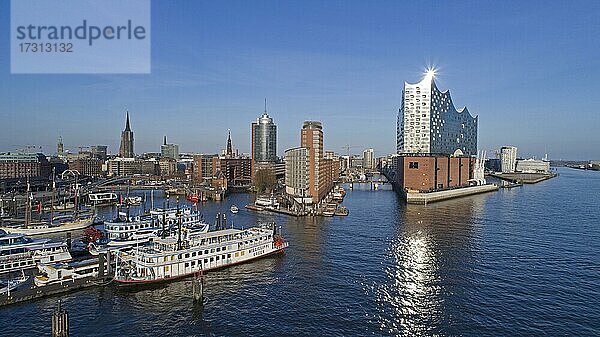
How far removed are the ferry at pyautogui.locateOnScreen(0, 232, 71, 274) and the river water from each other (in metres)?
3.37

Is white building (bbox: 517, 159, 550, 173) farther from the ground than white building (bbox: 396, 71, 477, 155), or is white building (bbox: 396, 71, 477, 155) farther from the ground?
white building (bbox: 396, 71, 477, 155)

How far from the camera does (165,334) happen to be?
12805 mm

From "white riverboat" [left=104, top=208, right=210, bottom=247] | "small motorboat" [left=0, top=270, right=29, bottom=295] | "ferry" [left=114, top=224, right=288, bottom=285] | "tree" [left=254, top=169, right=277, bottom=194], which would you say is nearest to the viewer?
"small motorboat" [left=0, top=270, right=29, bottom=295]

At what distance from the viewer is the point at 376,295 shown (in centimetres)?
1586

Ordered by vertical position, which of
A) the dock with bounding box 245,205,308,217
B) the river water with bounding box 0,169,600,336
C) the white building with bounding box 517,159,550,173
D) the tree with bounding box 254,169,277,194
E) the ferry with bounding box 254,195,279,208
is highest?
the white building with bounding box 517,159,550,173

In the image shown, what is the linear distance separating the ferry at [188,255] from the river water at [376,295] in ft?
1.61

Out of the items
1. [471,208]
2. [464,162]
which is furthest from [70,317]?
[464,162]

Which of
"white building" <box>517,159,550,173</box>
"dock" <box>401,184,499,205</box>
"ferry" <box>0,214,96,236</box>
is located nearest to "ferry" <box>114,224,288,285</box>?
"ferry" <box>0,214,96,236</box>

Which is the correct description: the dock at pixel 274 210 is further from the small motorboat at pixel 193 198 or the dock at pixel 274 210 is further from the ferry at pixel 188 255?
the ferry at pixel 188 255

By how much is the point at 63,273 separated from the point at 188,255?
4.35m

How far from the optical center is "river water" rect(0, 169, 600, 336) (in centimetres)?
1332

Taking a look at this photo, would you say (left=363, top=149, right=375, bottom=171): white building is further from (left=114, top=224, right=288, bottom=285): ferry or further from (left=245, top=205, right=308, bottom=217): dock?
(left=114, top=224, right=288, bottom=285): ferry

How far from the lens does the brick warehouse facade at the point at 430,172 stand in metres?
50.5

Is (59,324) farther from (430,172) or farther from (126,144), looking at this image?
(126,144)
